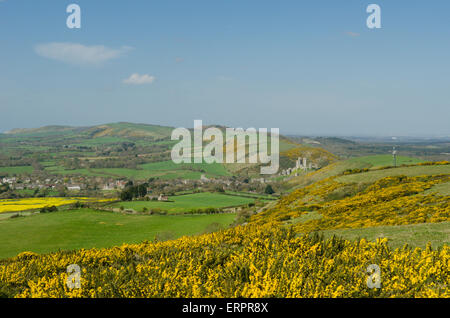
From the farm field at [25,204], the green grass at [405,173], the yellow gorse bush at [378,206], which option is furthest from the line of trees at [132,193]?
the green grass at [405,173]

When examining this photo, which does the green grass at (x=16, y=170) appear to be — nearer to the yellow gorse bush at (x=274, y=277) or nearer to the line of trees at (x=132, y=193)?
the line of trees at (x=132, y=193)

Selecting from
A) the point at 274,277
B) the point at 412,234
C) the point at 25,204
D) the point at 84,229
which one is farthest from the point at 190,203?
the point at 274,277

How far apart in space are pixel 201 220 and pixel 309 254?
50690 millimetres

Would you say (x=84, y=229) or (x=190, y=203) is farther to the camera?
(x=190, y=203)

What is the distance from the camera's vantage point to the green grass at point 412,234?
1289cm

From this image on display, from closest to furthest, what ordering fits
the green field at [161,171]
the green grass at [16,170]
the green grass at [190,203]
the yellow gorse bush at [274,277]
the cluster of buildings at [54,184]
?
the yellow gorse bush at [274,277] < the green grass at [190,203] < the cluster of buildings at [54,184] < the green field at [161,171] < the green grass at [16,170]

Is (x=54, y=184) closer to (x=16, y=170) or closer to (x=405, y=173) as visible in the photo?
(x=16, y=170)

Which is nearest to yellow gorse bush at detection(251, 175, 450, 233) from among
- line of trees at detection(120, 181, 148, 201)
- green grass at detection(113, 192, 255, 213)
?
green grass at detection(113, 192, 255, 213)

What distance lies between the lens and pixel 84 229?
5491 cm

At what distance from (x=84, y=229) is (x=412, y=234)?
55051 mm

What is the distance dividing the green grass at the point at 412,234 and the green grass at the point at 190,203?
60388 mm

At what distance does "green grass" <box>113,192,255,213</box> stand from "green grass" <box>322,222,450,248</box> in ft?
198

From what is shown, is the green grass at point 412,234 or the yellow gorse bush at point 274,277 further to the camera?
the green grass at point 412,234
